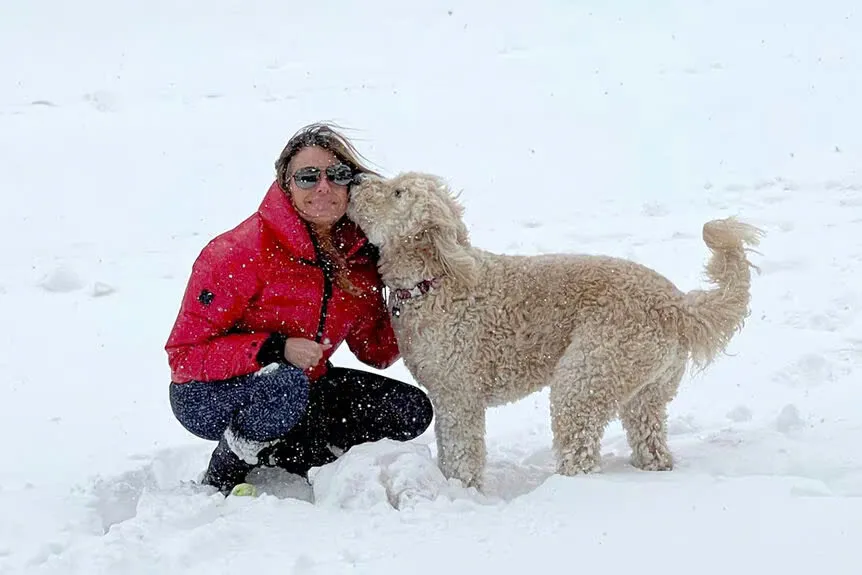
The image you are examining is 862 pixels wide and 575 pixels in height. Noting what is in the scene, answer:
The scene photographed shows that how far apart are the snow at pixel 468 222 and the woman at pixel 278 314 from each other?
1.18 ft

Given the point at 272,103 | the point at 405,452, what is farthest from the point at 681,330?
the point at 272,103

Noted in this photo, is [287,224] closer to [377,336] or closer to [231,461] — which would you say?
[377,336]

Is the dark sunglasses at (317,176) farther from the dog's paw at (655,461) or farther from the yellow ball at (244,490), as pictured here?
the dog's paw at (655,461)

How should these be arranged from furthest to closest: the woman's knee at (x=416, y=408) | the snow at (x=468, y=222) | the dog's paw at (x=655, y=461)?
1. the woman's knee at (x=416, y=408)
2. the dog's paw at (x=655, y=461)
3. the snow at (x=468, y=222)

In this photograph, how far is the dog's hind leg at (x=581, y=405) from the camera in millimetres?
3801

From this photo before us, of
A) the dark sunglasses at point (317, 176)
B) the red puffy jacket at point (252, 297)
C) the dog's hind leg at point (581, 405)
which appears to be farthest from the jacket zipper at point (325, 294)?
the dog's hind leg at point (581, 405)

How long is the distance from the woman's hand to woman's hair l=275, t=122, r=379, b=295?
317 mm

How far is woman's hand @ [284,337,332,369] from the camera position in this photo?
12.9 ft

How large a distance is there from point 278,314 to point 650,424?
5.53 feet

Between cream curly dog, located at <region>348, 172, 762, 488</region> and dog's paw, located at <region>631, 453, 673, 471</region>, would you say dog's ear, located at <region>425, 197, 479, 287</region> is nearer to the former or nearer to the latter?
cream curly dog, located at <region>348, 172, 762, 488</region>

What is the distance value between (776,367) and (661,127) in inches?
217

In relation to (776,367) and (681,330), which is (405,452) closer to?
(681,330)

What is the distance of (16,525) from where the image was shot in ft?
11.7

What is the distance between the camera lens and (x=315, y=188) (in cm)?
400
